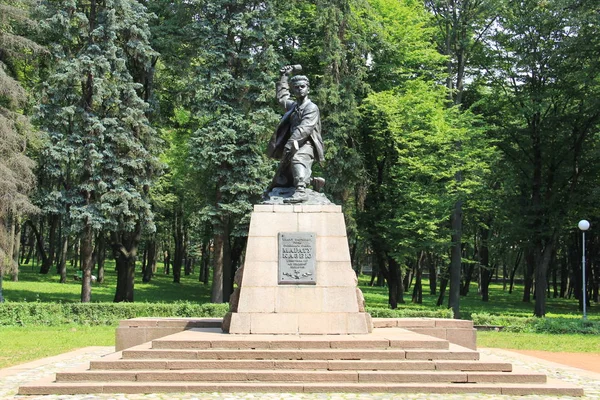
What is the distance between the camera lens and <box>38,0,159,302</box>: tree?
22.6m

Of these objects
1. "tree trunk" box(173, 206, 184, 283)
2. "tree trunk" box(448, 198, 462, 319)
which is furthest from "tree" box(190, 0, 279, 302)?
"tree trunk" box(173, 206, 184, 283)

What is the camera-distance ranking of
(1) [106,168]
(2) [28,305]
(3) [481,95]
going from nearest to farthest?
(2) [28,305], (1) [106,168], (3) [481,95]

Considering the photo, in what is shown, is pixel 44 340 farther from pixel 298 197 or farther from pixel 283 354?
pixel 283 354

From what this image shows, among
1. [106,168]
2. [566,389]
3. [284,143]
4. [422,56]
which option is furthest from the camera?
[422,56]

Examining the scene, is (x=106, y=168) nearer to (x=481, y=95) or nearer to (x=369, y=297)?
(x=369, y=297)

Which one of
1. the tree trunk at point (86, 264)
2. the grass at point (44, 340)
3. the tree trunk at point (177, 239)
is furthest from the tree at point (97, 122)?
the tree trunk at point (177, 239)

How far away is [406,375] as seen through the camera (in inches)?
344

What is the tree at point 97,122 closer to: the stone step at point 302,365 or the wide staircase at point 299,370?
the wide staircase at point 299,370

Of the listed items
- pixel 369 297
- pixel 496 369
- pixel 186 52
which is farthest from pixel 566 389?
pixel 369 297

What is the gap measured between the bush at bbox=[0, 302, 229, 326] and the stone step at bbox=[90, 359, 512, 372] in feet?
32.9

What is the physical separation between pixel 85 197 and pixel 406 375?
56.4ft

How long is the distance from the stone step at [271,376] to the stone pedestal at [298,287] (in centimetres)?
201

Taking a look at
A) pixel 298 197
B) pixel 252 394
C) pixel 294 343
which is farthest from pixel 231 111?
pixel 252 394

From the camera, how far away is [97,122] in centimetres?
2283
